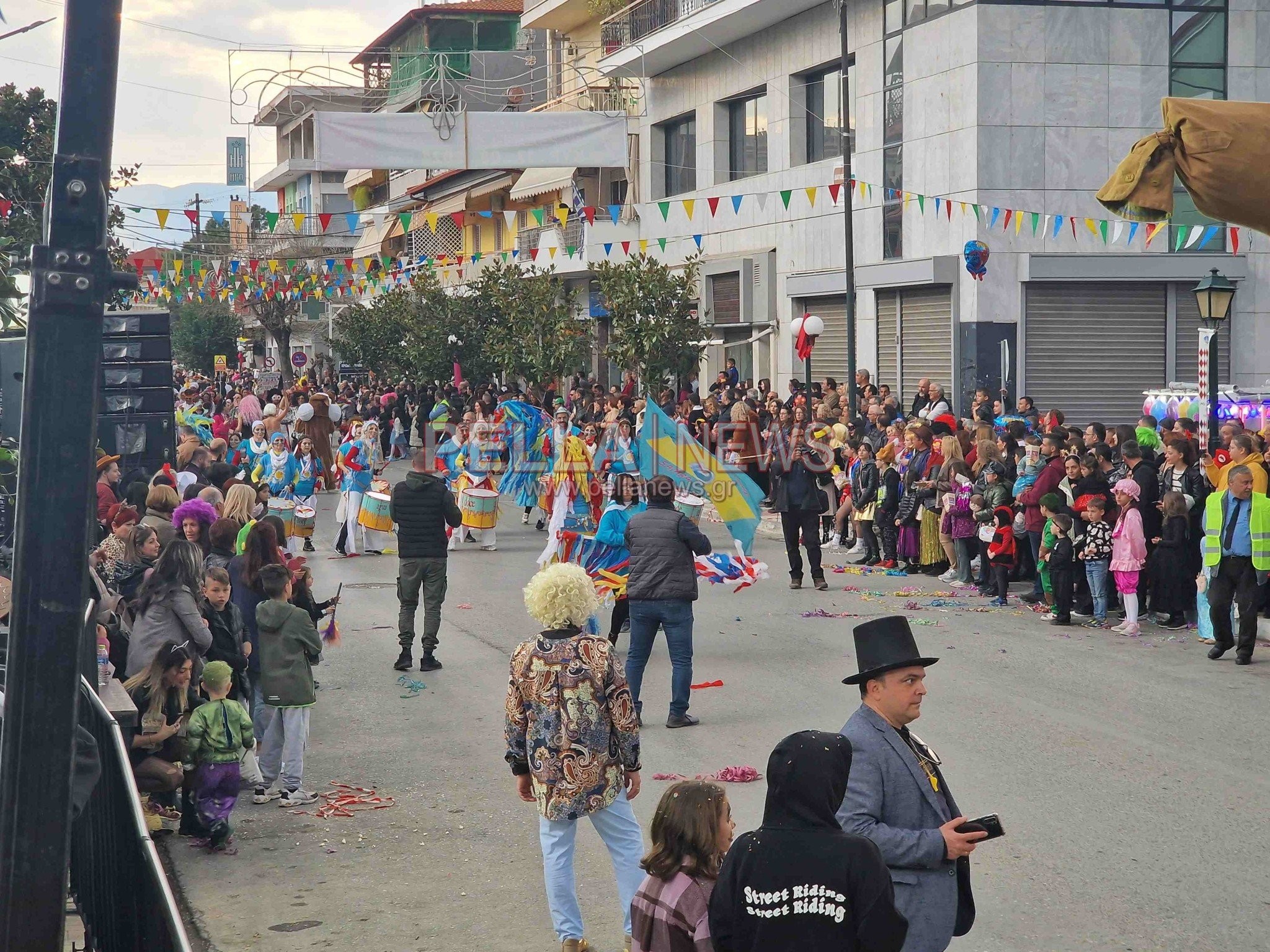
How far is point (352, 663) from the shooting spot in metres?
12.4

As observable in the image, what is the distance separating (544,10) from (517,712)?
4010 cm

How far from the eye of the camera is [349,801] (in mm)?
8445

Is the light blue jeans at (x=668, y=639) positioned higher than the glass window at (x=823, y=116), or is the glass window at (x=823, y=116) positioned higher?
the glass window at (x=823, y=116)

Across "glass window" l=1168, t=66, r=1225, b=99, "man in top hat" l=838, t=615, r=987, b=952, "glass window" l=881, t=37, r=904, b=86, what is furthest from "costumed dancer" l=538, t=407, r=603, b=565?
"glass window" l=1168, t=66, r=1225, b=99

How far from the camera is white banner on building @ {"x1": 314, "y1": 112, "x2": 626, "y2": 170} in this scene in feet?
84.7

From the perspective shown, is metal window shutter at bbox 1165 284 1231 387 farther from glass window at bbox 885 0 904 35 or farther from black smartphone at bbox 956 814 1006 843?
black smartphone at bbox 956 814 1006 843

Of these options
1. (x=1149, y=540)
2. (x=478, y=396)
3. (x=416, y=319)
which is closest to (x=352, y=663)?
(x=1149, y=540)

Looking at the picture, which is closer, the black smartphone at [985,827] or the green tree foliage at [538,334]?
the black smartphone at [985,827]

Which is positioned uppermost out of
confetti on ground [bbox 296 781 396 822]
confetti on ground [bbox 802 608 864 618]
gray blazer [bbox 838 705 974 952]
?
gray blazer [bbox 838 705 974 952]

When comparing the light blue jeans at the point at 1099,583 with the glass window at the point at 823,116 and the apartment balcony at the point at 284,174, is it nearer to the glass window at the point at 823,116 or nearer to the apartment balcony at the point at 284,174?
the glass window at the point at 823,116

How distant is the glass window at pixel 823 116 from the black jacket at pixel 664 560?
20905 millimetres

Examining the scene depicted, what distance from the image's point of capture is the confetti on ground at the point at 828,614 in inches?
561

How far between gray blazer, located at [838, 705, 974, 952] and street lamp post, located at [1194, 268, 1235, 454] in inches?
469

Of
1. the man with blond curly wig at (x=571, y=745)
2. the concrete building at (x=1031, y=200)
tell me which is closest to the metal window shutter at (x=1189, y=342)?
the concrete building at (x=1031, y=200)
